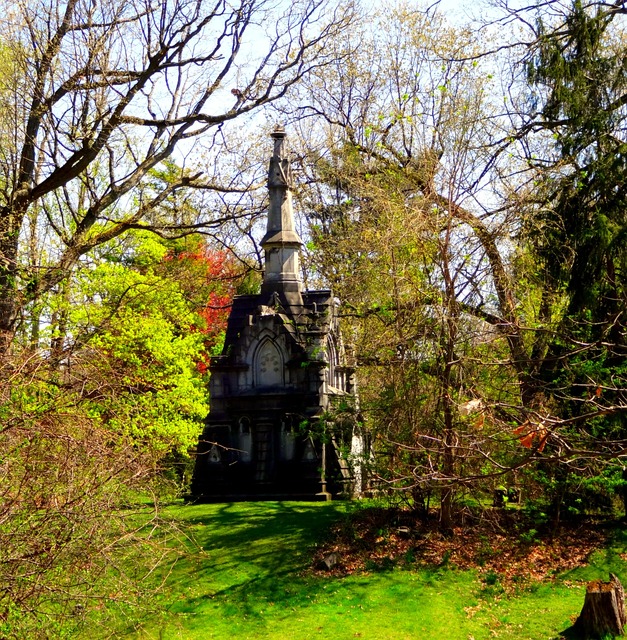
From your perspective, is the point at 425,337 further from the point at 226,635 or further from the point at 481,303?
the point at 226,635

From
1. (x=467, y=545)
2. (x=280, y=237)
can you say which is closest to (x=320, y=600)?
(x=467, y=545)

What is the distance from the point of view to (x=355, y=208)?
24.3 metres

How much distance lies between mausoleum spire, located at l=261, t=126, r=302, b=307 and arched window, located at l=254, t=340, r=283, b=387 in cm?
135

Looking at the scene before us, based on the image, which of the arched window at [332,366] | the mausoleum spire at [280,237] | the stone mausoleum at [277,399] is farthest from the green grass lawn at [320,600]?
the mausoleum spire at [280,237]

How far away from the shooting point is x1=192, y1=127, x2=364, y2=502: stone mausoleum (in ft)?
54.3

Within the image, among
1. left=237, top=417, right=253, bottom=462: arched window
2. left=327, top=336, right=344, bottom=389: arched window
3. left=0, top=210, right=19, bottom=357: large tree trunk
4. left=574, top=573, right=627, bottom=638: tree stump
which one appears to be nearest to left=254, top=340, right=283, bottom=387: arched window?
left=237, top=417, right=253, bottom=462: arched window

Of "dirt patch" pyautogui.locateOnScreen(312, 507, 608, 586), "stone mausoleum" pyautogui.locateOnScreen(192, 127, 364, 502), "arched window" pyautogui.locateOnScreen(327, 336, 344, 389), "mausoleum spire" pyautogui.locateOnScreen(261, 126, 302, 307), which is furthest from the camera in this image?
"mausoleum spire" pyautogui.locateOnScreen(261, 126, 302, 307)

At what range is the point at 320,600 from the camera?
A: 36.8 feet

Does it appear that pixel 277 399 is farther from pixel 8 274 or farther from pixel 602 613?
pixel 602 613

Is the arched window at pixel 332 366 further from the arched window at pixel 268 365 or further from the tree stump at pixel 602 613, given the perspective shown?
the tree stump at pixel 602 613

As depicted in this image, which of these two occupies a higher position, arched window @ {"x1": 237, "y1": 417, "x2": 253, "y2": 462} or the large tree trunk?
the large tree trunk

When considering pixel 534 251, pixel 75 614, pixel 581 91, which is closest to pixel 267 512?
pixel 534 251

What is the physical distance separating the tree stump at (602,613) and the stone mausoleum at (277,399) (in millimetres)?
6551

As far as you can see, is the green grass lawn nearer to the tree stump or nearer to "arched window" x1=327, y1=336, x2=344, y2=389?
the tree stump
